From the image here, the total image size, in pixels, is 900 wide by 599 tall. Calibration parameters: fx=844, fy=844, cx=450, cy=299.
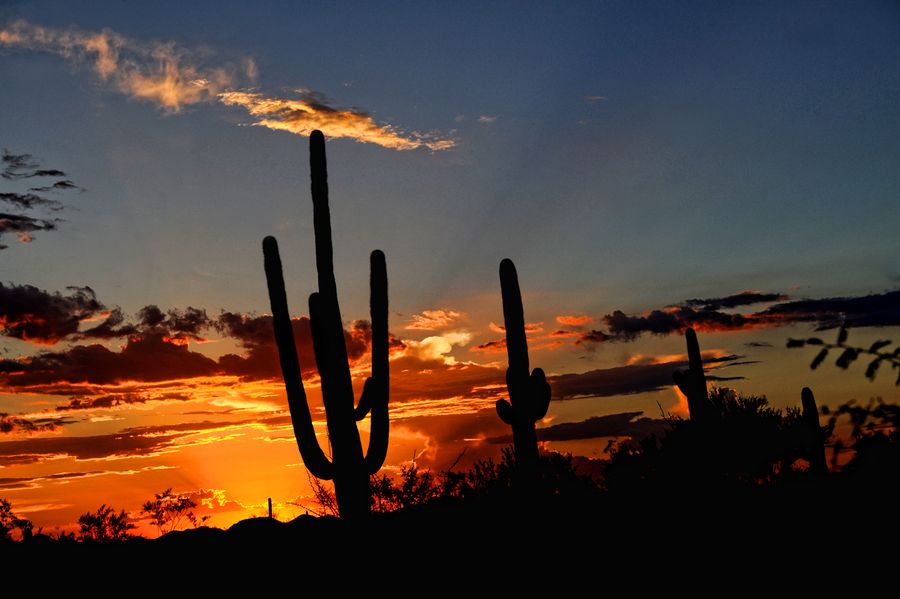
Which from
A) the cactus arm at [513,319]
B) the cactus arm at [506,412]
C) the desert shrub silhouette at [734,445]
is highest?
the cactus arm at [513,319]

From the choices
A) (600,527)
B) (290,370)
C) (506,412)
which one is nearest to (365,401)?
(290,370)

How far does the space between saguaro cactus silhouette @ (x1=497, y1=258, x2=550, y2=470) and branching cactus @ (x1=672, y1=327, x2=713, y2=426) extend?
286 inches

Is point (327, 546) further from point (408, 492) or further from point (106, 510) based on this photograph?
point (106, 510)

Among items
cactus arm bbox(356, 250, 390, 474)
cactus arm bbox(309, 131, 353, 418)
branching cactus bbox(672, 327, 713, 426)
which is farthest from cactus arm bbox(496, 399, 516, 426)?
branching cactus bbox(672, 327, 713, 426)

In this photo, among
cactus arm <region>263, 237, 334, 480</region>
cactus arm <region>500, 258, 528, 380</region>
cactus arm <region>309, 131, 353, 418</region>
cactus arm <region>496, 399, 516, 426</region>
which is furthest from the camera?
cactus arm <region>500, 258, 528, 380</region>

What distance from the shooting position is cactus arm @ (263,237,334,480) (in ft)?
47.6

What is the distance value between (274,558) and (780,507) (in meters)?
5.88

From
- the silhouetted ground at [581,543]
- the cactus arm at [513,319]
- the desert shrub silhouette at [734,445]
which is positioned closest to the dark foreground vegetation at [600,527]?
the silhouetted ground at [581,543]

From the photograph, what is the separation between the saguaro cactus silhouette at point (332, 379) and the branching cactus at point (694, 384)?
9.21 m

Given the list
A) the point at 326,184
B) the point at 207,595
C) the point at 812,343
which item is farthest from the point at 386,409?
the point at 812,343

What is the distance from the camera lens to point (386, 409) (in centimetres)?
1528

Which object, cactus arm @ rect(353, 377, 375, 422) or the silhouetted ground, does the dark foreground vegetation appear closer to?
the silhouetted ground

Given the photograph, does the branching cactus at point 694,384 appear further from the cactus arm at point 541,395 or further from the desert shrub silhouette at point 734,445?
the cactus arm at point 541,395

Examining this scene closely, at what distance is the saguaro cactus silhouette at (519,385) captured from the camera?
15.1 meters
